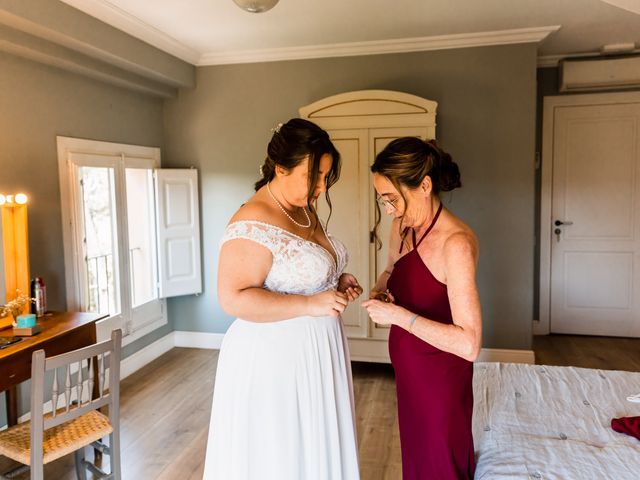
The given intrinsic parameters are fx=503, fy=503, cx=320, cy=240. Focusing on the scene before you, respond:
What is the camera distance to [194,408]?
346 cm

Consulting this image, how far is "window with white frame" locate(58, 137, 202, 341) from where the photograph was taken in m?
3.42

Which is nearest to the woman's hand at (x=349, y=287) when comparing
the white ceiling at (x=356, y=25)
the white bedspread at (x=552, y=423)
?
the white bedspread at (x=552, y=423)

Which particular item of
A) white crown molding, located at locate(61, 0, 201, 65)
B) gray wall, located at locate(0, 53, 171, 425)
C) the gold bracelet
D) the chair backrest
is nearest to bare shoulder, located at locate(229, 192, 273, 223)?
the gold bracelet

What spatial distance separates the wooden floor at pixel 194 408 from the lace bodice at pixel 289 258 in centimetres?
145

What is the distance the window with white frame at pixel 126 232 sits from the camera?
3.42 meters

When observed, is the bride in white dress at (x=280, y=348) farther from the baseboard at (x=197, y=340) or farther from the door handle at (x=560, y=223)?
the door handle at (x=560, y=223)

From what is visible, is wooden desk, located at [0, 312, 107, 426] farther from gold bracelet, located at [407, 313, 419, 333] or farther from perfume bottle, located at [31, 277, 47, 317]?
gold bracelet, located at [407, 313, 419, 333]

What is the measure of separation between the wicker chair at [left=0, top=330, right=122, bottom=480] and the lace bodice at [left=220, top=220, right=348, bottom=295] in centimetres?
98

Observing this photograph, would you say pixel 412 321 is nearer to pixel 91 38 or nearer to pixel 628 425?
pixel 628 425

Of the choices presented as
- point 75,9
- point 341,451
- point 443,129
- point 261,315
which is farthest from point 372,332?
point 75,9

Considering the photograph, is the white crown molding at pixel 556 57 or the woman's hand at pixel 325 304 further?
the white crown molding at pixel 556 57

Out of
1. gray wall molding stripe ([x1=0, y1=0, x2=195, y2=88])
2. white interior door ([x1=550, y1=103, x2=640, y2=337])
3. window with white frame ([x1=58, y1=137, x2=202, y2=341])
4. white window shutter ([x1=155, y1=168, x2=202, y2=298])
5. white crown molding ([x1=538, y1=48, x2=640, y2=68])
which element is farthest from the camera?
white interior door ([x1=550, y1=103, x2=640, y2=337])

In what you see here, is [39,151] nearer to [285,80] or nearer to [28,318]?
[28,318]

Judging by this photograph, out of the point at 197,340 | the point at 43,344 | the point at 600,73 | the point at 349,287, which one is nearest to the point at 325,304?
the point at 349,287
